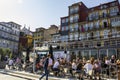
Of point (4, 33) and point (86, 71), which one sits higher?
point (4, 33)

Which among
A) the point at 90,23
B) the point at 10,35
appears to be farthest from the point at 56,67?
the point at 10,35

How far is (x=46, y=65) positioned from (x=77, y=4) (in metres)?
39.8

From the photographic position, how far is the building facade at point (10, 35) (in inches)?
2445

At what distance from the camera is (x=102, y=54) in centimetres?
2844

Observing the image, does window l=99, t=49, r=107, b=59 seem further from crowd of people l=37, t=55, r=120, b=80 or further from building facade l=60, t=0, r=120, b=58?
crowd of people l=37, t=55, r=120, b=80

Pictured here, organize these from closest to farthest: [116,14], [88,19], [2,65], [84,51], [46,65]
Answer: [46,65] < [2,65] < [84,51] < [116,14] < [88,19]

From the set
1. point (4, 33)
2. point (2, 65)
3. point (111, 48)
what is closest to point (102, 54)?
point (111, 48)

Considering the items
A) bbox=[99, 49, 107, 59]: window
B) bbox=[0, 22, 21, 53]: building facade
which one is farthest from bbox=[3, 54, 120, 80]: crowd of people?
bbox=[0, 22, 21, 53]: building facade

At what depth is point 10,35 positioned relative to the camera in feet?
218

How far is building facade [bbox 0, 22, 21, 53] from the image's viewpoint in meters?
62.1

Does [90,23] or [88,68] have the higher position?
[90,23]

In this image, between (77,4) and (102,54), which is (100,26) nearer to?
(77,4)

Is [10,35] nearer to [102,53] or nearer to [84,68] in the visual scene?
[102,53]

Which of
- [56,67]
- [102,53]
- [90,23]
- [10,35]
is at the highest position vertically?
[90,23]
